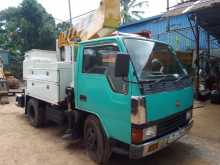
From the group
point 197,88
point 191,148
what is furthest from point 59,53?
point 197,88

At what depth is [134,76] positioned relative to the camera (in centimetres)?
375

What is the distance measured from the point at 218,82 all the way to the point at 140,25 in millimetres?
6109

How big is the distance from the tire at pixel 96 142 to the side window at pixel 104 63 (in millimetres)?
831

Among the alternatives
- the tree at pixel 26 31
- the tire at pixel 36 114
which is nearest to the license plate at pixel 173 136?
the tire at pixel 36 114

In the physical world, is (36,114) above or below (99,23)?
below

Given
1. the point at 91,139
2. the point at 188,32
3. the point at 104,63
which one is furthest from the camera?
the point at 188,32

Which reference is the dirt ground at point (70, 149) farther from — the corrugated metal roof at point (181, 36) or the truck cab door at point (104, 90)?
the corrugated metal roof at point (181, 36)

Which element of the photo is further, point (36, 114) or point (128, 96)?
point (36, 114)

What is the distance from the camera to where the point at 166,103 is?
4.00m

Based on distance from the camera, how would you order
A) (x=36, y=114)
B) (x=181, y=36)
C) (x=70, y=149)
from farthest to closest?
(x=181, y=36)
(x=36, y=114)
(x=70, y=149)

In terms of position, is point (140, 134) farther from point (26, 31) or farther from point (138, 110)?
point (26, 31)

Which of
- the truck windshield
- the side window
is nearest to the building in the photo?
the truck windshield

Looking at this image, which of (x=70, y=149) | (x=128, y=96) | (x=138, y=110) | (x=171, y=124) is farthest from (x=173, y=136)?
(x=70, y=149)

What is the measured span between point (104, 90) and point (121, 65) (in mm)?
693
